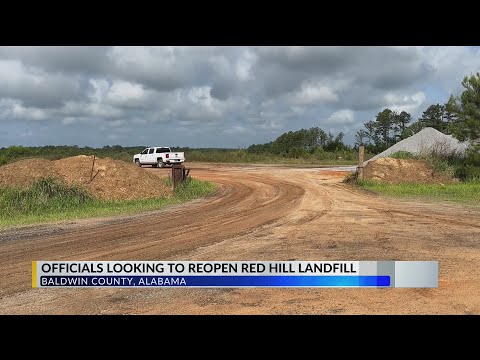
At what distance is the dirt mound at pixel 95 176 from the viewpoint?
1561cm

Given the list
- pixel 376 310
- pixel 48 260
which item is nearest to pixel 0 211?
pixel 48 260

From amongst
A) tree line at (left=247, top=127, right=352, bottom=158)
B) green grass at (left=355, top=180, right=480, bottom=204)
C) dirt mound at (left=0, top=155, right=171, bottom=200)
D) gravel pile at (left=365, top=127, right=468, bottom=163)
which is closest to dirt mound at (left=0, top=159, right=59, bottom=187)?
dirt mound at (left=0, top=155, right=171, bottom=200)

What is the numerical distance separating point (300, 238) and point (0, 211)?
1021cm

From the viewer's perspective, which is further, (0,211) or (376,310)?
(0,211)

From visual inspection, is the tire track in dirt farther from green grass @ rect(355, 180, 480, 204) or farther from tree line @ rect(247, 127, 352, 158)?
tree line @ rect(247, 127, 352, 158)

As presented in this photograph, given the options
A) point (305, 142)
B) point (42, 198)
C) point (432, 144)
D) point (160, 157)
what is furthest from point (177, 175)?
point (305, 142)

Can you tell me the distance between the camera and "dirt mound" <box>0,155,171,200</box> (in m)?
15.6

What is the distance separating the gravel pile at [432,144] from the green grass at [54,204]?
20124 mm

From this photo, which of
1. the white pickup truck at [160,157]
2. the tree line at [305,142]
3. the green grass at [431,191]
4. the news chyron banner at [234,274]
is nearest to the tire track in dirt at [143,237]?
the news chyron banner at [234,274]

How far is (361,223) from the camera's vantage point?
1146 centimetres

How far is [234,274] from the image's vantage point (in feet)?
23.0

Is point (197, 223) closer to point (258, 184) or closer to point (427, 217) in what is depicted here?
point (427, 217)

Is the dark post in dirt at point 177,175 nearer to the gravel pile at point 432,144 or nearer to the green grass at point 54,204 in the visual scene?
the green grass at point 54,204

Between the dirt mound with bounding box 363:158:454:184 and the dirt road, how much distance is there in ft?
21.2
